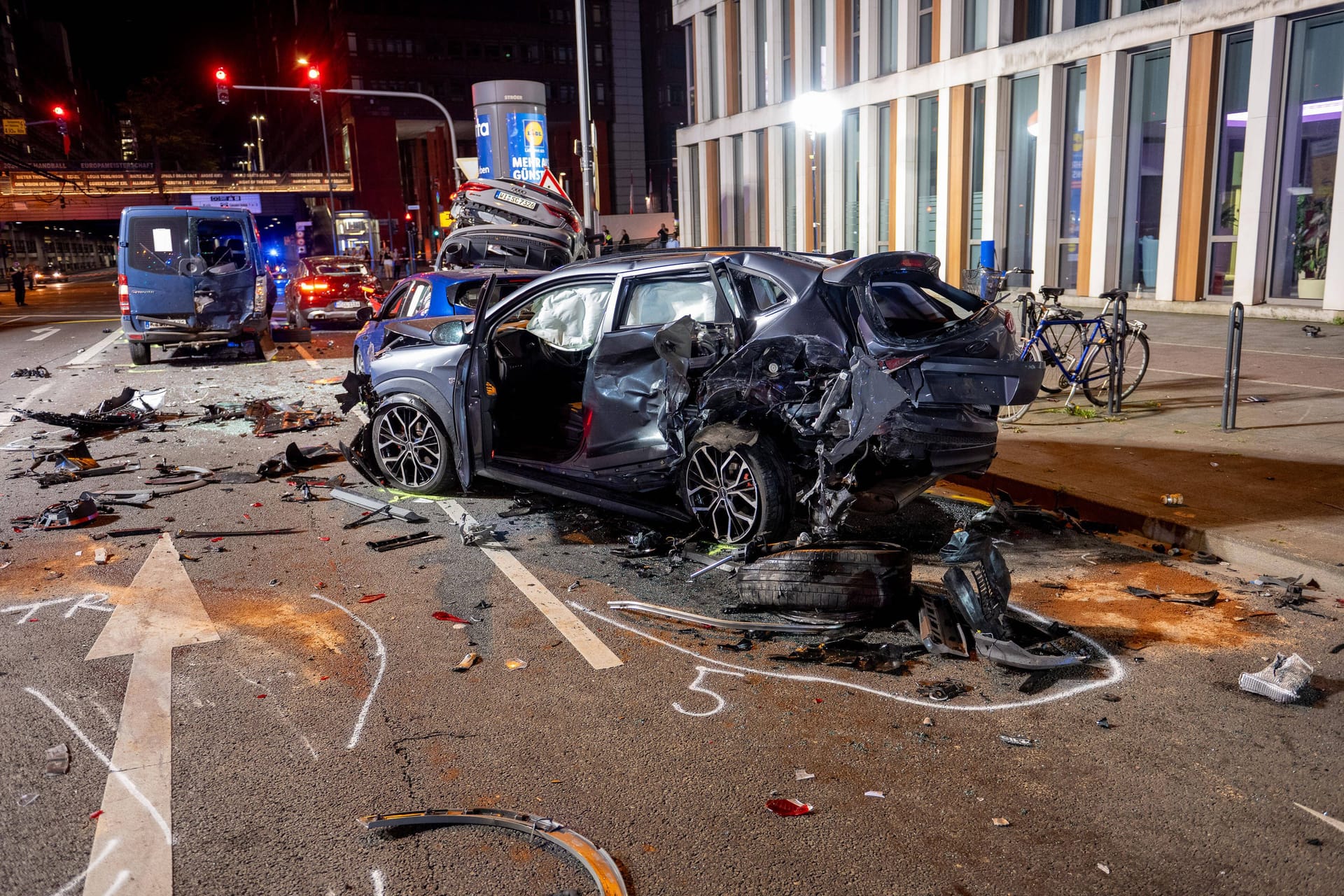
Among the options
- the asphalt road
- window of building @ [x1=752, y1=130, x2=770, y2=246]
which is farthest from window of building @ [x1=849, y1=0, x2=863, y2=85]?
the asphalt road

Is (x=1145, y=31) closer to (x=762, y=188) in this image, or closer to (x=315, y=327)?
(x=762, y=188)

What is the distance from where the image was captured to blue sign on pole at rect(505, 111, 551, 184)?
28.3m

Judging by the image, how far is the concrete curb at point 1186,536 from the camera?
17.4 feet

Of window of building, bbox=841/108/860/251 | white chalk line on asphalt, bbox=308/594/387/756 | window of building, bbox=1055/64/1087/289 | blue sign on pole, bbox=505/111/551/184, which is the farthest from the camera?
window of building, bbox=841/108/860/251

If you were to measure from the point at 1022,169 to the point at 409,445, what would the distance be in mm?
19736

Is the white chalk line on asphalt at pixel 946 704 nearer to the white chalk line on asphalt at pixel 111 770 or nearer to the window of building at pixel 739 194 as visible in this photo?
the white chalk line on asphalt at pixel 111 770

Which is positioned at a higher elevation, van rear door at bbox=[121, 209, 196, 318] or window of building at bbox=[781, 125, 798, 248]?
window of building at bbox=[781, 125, 798, 248]

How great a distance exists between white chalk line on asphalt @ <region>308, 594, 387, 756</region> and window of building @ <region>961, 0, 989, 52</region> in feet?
75.9

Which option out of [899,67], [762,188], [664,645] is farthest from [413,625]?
[762,188]

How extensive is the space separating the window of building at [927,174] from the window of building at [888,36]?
6.44 ft

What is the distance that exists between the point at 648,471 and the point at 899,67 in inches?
914

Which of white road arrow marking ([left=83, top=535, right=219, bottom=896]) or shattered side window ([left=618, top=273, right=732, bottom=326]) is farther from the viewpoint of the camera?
shattered side window ([left=618, top=273, right=732, bottom=326])

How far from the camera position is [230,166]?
155 metres

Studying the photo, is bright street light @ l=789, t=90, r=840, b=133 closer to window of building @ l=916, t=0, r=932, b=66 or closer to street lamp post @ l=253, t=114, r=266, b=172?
window of building @ l=916, t=0, r=932, b=66
